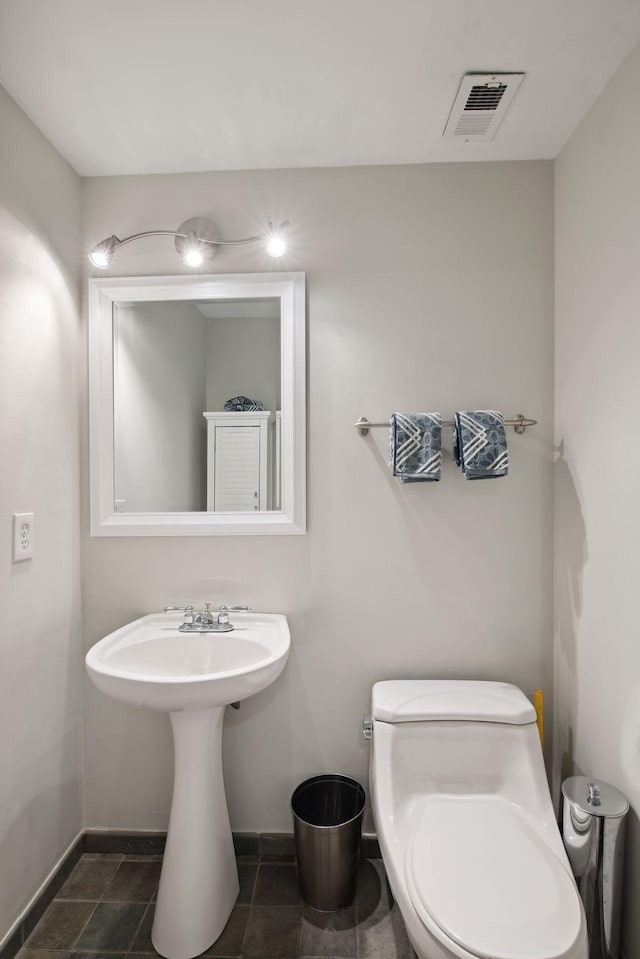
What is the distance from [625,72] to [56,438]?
196cm

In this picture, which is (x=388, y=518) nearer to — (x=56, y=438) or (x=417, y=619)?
(x=417, y=619)

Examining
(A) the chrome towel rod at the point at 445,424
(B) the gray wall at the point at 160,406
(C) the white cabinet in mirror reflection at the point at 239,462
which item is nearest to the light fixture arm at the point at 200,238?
(B) the gray wall at the point at 160,406

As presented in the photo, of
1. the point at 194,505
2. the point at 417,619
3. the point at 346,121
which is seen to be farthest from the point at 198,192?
the point at 417,619

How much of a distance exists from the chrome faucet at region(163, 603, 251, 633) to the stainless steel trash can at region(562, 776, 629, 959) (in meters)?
1.10

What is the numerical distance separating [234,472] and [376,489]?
502mm

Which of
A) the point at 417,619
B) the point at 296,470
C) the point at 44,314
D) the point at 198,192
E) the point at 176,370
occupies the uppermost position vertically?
the point at 198,192

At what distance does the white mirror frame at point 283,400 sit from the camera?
1750 millimetres

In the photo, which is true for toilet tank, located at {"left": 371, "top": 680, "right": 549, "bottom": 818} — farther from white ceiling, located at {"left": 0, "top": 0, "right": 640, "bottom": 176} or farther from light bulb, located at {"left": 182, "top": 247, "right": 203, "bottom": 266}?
white ceiling, located at {"left": 0, "top": 0, "right": 640, "bottom": 176}

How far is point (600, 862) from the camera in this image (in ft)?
4.12

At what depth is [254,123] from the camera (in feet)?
5.12

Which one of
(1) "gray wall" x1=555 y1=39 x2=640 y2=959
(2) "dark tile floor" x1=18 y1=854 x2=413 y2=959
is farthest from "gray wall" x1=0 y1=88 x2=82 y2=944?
(1) "gray wall" x1=555 y1=39 x2=640 y2=959

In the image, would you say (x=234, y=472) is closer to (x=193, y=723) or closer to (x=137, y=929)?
(x=193, y=723)

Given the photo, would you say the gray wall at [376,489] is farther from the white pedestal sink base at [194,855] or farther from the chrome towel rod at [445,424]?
the white pedestal sink base at [194,855]

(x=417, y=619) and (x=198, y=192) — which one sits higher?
(x=198, y=192)
